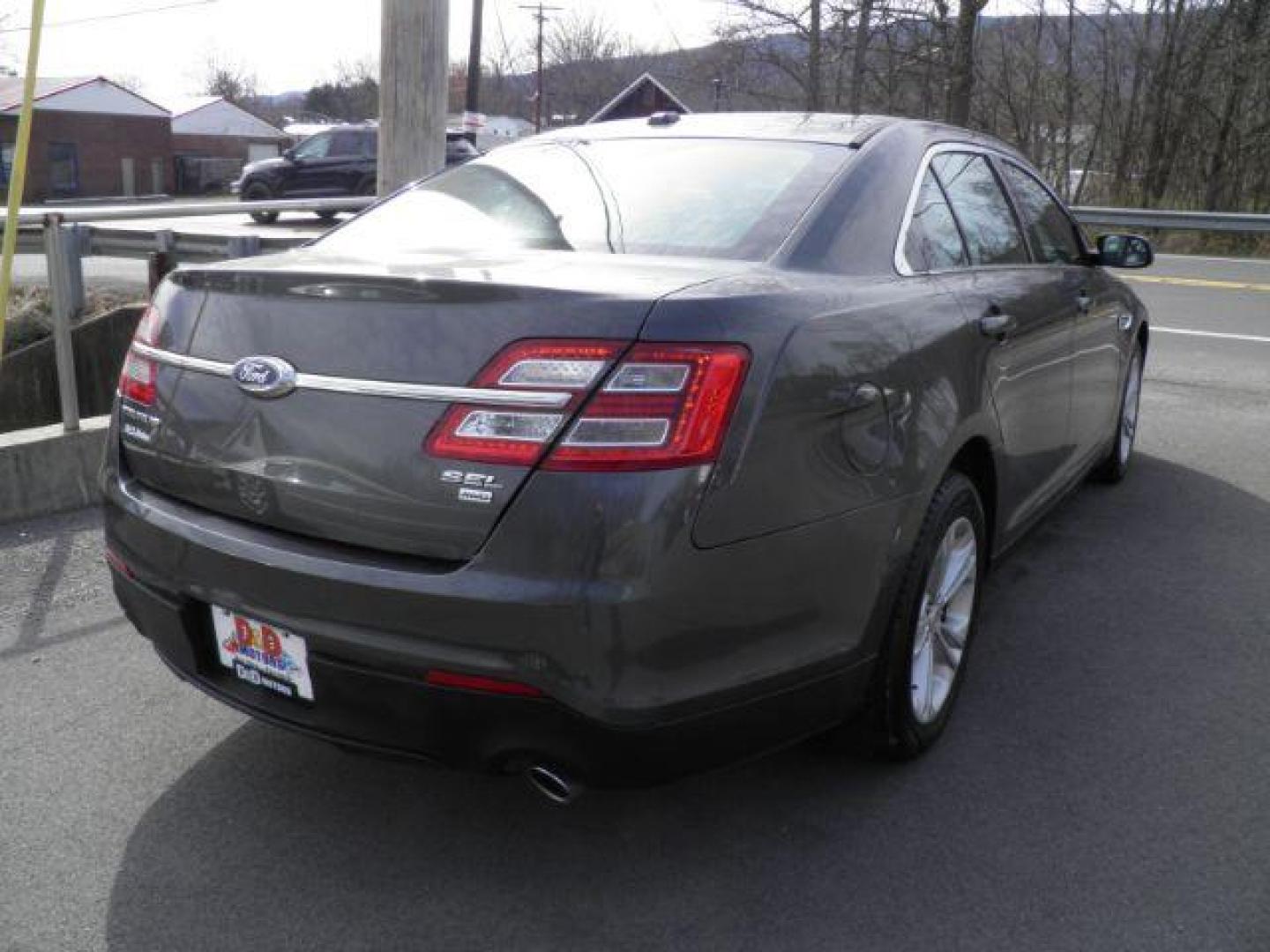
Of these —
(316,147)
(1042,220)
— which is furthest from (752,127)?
(316,147)

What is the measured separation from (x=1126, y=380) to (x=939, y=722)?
9.44 feet

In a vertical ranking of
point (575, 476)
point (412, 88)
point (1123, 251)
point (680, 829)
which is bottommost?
point (680, 829)

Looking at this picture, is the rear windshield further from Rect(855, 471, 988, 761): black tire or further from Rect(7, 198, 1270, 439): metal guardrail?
Rect(7, 198, 1270, 439): metal guardrail

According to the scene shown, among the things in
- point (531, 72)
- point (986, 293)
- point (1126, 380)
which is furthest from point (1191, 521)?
point (531, 72)

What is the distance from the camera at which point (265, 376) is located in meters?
2.46

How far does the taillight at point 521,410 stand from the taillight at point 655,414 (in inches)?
1.3

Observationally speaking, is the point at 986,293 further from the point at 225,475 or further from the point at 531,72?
the point at 531,72

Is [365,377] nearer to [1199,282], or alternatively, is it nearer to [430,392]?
[430,392]

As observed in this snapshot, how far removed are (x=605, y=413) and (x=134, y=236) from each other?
29.6 ft

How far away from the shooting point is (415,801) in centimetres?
294

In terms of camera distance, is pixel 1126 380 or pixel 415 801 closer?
pixel 415 801

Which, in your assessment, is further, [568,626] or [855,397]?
[855,397]

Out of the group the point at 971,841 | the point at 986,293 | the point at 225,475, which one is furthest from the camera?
the point at 986,293

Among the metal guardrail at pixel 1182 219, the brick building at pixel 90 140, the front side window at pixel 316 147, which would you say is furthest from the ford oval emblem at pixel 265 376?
the brick building at pixel 90 140
